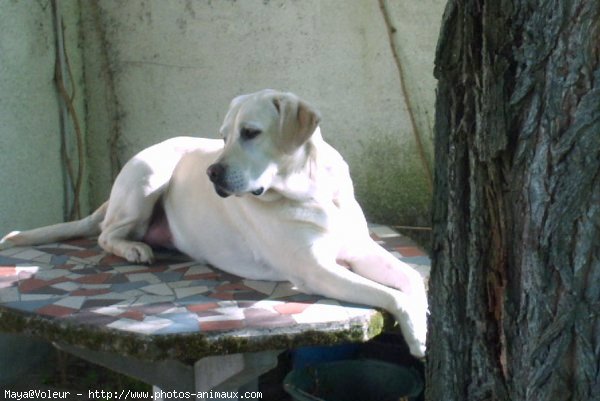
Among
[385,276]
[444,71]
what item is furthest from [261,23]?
[444,71]

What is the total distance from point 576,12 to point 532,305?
550mm

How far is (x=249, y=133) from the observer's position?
3605mm

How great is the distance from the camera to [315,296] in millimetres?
3564

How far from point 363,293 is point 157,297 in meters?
0.81

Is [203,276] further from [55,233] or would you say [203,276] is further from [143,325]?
[55,233]

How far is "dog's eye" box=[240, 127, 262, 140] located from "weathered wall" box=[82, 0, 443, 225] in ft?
4.88

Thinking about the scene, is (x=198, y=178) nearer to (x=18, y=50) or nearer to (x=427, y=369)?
(x=18, y=50)

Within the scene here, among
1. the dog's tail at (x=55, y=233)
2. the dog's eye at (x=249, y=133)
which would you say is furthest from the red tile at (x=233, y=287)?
the dog's tail at (x=55, y=233)

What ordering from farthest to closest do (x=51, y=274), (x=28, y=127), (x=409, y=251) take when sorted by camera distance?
(x=28, y=127) → (x=409, y=251) → (x=51, y=274)

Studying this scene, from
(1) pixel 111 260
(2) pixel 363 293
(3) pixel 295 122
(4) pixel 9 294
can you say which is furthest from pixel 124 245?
(2) pixel 363 293

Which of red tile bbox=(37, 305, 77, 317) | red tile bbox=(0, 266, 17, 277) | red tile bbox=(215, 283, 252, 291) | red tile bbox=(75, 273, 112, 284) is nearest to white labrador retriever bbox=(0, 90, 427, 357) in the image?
red tile bbox=(215, 283, 252, 291)

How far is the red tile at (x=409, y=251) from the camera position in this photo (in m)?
4.28

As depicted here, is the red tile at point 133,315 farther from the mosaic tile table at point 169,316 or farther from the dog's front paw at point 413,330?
the dog's front paw at point 413,330

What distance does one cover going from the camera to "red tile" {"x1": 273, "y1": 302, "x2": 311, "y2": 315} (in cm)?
331
